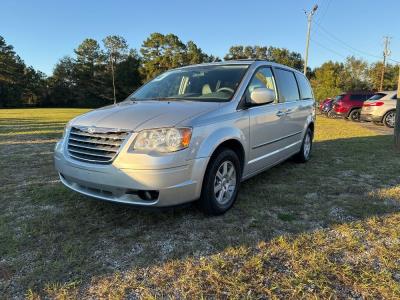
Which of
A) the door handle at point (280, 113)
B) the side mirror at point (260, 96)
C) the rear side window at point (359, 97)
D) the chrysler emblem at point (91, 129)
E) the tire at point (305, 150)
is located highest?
the rear side window at point (359, 97)

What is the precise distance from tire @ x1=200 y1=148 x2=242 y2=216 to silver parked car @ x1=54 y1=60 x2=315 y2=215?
1cm

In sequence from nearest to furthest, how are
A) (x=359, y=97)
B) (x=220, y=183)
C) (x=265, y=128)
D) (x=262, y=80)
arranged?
(x=220, y=183) → (x=265, y=128) → (x=262, y=80) → (x=359, y=97)

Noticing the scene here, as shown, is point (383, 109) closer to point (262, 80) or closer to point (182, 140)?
point (262, 80)

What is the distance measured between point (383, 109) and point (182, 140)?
520 inches

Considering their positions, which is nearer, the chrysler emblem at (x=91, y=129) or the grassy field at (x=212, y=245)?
the grassy field at (x=212, y=245)

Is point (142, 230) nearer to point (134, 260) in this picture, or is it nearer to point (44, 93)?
point (134, 260)

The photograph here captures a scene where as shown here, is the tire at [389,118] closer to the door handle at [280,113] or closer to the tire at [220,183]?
the door handle at [280,113]

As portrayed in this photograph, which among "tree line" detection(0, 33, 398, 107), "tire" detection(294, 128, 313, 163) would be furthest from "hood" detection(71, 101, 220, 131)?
"tree line" detection(0, 33, 398, 107)

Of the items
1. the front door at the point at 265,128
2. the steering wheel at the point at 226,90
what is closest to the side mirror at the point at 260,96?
the front door at the point at 265,128

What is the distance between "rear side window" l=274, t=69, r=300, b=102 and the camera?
16.6 feet

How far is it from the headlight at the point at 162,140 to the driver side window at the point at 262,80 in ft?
4.23

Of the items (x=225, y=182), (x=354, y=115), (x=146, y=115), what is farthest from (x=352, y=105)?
(x=146, y=115)

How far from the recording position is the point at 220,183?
370 cm

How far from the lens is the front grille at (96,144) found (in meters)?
3.19
